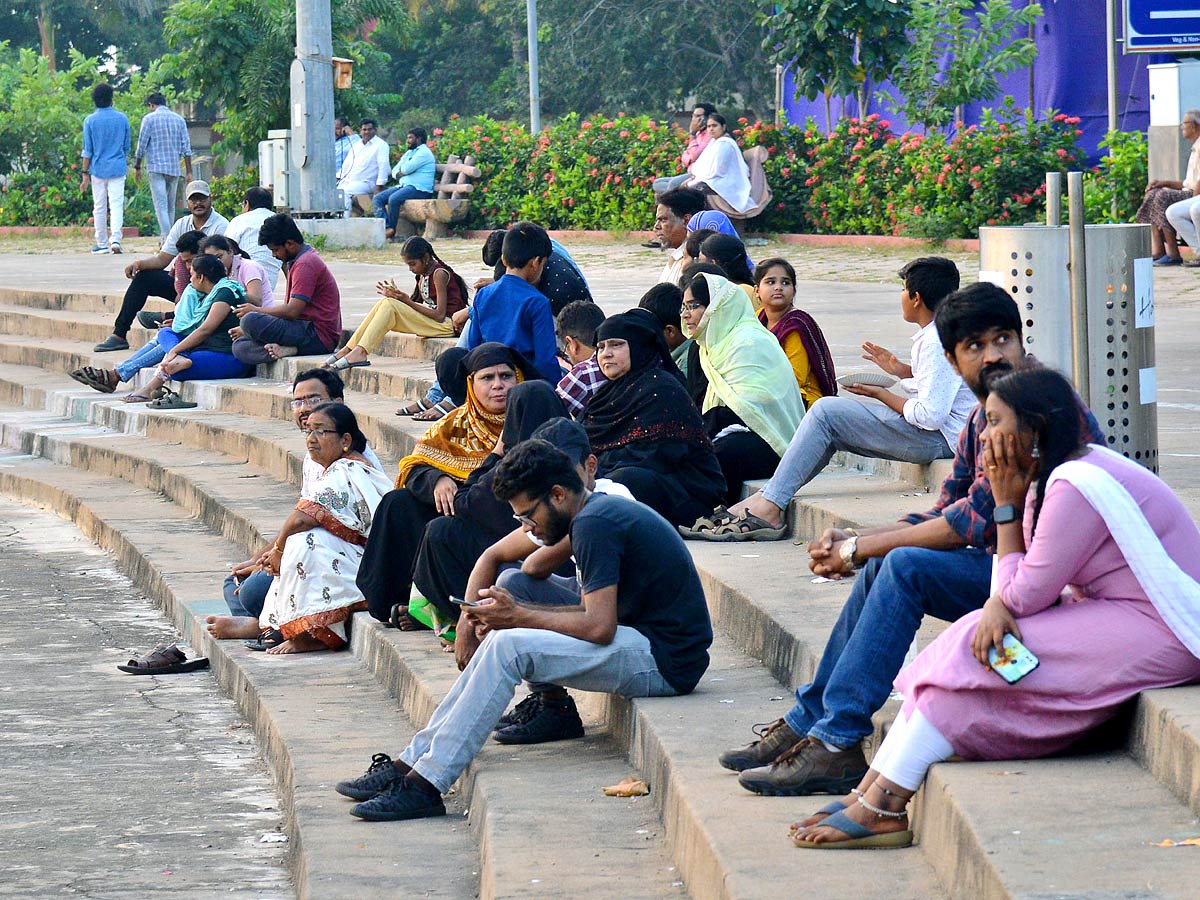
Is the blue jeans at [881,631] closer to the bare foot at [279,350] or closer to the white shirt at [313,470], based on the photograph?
the white shirt at [313,470]

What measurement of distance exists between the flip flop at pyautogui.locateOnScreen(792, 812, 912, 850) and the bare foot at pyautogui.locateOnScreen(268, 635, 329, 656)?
12.0 ft

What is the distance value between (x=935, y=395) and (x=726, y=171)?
1063cm

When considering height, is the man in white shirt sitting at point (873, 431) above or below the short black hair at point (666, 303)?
below

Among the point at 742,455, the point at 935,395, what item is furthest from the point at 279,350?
the point at 935,395

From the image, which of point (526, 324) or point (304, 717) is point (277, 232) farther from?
point (304, 717)

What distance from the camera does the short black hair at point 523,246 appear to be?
820 cm

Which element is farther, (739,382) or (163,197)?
(163,197)

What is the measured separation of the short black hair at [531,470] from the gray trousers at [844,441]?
6.16 ft

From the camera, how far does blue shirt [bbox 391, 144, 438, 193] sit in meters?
20.2

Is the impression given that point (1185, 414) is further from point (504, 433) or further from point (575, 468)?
point (575, 468)

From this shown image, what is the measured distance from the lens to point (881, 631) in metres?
4.15

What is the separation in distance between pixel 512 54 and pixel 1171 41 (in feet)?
110

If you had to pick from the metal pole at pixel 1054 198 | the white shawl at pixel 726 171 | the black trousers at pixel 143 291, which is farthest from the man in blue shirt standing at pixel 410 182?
the metal pole at pixel 1054 198

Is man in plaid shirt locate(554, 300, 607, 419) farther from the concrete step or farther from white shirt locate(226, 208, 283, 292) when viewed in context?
white shirt locate(226, 208, 283, 292)
